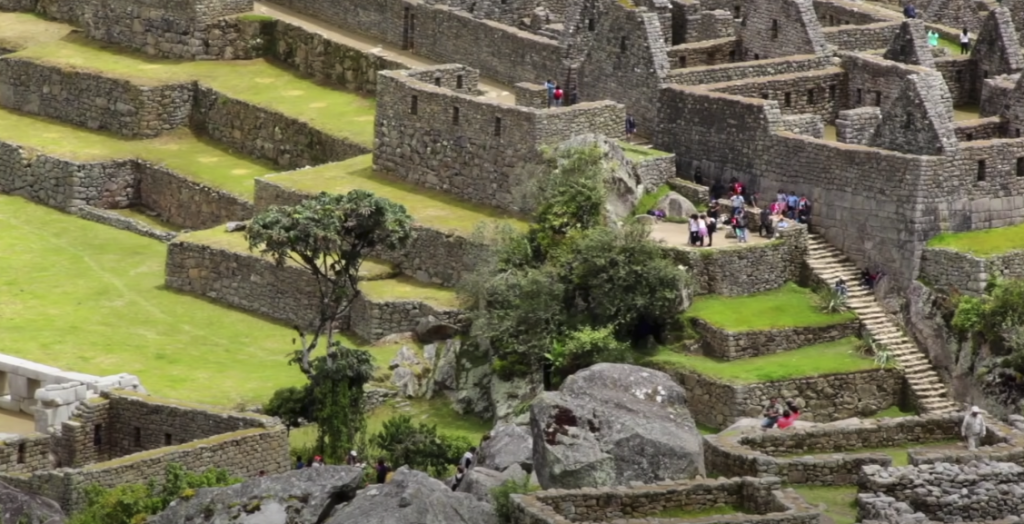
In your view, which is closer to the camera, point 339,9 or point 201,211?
point 201,211

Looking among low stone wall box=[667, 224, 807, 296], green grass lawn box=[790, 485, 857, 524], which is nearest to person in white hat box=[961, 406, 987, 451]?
green grass lawn box=[790, 485, 857, 524]

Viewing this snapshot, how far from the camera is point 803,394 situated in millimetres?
88938

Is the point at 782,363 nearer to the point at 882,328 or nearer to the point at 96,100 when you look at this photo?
the point at 882,328

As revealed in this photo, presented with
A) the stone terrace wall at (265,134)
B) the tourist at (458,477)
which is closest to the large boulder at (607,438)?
the tourist at (458,477)

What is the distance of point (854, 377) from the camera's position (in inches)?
3529

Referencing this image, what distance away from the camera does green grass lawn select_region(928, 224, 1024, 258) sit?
9150cm

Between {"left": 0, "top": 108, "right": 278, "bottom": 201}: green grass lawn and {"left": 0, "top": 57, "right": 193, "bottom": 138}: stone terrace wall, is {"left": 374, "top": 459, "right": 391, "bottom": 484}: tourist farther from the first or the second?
{"left": 0, "top": 57, "right": 193, "bottom": 138}: stone terrace wall

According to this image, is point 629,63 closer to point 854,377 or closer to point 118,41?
point 854,377

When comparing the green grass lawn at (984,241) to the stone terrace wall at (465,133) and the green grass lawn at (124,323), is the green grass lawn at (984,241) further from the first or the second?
the green grass lawn at (124,323)

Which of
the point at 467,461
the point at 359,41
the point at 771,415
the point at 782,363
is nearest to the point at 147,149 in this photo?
the point at 359,41

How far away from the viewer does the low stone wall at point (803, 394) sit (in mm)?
88438

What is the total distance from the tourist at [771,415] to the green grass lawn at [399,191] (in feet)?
39.1

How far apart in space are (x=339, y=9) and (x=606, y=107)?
19.7 metres

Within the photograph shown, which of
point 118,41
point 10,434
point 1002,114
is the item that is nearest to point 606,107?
point 1002,114
